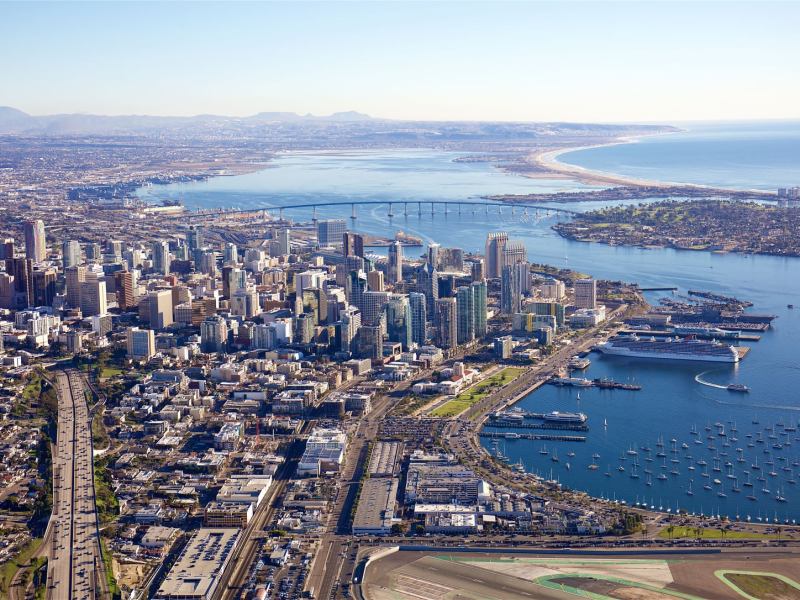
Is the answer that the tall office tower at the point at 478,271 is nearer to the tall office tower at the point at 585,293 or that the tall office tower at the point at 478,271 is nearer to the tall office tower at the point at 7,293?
the tall office tower at the point at 585,293

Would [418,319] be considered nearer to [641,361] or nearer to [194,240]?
[641,361]

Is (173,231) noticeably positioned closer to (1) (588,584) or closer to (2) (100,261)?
(2) (100,261)

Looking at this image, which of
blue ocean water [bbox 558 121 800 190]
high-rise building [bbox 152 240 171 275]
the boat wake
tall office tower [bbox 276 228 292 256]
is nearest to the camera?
the boat wake

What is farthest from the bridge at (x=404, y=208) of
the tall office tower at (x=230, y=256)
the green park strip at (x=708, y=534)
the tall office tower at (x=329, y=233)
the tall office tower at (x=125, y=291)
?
the green park strip at (x=708, y=534)

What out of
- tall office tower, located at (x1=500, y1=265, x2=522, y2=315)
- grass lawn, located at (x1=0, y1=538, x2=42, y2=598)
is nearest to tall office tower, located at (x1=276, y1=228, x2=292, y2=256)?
tall office tower, located at (x1=500, y1=265, x2=522, y2=315)

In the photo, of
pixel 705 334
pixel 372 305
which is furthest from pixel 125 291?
pixel 705 334

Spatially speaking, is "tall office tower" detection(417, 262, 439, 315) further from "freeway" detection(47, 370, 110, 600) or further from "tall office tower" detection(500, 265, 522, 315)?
"freeway" detection(47, 370, 110, 600)
